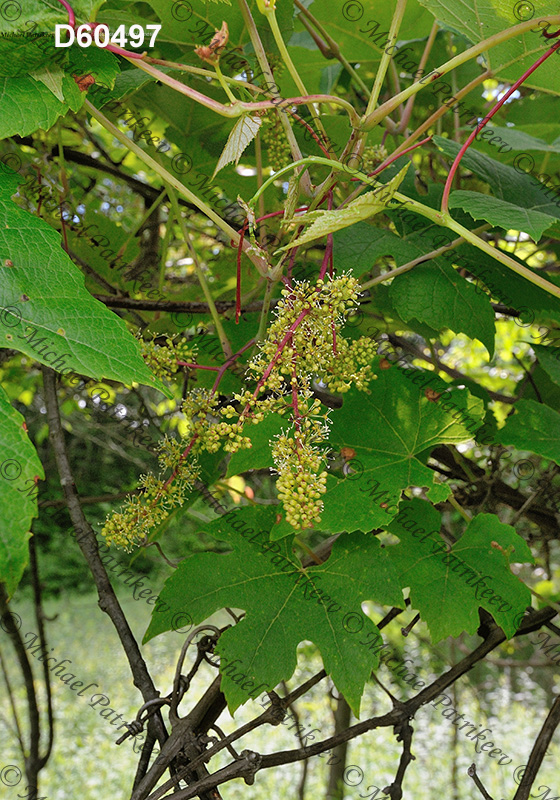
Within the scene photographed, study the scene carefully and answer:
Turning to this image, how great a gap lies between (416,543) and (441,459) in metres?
0.34

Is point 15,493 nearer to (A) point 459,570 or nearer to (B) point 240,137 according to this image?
(B) point 240,137

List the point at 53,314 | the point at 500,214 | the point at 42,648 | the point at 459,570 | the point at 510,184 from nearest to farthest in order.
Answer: the point at 53,314
the point at 500,214
the point at 459,570
the point at 510,184
the point at 42,648

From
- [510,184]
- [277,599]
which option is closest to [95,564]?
[277,599]

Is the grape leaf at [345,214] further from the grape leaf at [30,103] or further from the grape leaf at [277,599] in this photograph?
the grape leaf at [277,599]

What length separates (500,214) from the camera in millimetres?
855

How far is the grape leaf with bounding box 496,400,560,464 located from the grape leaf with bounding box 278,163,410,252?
494 millimetres

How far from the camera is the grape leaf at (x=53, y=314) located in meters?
0.63

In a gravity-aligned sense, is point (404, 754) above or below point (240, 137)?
below

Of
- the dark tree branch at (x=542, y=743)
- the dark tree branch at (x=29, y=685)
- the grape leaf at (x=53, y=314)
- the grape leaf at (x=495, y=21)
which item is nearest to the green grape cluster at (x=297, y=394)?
the grape leaf at (x=53, y=314)

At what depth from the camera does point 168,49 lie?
1.19 meters

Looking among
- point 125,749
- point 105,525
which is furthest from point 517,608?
point 125,749

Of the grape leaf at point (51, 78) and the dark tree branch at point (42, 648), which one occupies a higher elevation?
the grape leaf at point (51, 78)

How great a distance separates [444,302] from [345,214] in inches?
16.4

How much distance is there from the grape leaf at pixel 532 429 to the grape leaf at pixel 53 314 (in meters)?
0.63
